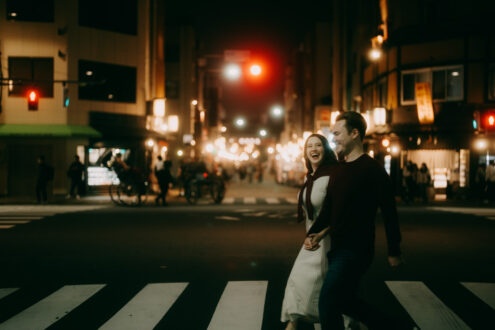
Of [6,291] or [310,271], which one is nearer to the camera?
[310,271]

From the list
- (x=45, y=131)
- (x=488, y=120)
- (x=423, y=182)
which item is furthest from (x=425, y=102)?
(x=45, y=131)

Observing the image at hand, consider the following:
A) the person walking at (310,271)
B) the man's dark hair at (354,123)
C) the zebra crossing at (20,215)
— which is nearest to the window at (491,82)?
the zebra crossing at (20,215)

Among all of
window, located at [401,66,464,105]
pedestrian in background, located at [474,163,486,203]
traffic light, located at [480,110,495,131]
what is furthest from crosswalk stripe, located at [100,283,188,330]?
window, located at [401,66,464,105]

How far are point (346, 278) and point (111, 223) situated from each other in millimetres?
11868

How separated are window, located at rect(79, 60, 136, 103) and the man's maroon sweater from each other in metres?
25.7

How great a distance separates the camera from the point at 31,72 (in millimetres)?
27828

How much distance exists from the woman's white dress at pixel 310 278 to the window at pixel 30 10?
26.9 meters

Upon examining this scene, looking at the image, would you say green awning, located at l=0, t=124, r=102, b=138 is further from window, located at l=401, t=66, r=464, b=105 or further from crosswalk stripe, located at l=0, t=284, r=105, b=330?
crosswalk stripe, located at l=0, t=284, r=105, b=330

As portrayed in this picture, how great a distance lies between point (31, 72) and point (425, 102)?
1943 cm

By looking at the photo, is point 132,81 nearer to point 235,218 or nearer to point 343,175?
point 235,218

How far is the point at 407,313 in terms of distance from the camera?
6.15 meters

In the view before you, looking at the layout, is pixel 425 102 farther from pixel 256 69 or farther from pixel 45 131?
pixel 45 131

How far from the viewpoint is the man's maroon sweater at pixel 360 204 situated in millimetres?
4207

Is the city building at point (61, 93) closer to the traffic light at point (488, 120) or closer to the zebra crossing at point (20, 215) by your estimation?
the zebra crossing at point (20, 215)
